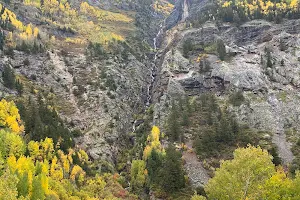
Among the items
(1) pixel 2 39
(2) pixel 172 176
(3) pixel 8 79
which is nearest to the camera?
(2) pixel 172 176

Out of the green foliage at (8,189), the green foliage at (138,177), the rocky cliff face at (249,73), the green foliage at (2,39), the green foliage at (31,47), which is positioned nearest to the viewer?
the green foliage at (8,189)

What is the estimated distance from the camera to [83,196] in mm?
60312

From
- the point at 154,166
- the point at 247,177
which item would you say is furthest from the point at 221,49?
the point at 247,177

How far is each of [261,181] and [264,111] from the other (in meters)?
59.0

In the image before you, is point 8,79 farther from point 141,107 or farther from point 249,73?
point 249,73

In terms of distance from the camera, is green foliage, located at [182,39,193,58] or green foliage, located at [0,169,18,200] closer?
green foliage, located at [0,169,18,200]

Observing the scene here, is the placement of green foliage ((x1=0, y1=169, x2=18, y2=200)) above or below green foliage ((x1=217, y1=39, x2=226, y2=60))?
below

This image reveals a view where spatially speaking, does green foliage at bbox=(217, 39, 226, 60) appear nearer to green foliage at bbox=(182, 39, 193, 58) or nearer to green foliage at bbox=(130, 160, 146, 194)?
green foliage at bbox=(182, 39, 193, 58)

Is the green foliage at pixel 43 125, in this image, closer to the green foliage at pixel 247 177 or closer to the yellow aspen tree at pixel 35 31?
the green foliage at pixel 247 177

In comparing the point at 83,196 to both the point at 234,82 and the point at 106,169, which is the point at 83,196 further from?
the point at 234,82

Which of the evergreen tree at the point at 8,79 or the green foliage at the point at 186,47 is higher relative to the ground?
the green foliage at the point at 186,47

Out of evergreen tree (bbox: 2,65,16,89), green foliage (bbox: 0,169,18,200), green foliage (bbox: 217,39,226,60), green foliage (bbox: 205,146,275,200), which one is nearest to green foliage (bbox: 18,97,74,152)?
evergreen tree (bbox: 2,65,16,89)

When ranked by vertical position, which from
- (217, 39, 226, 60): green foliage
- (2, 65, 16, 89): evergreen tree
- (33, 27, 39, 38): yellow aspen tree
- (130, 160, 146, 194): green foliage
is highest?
(217, 39, 226, 60): green foliage

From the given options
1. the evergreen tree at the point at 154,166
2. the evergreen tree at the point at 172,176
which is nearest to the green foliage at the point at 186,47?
the evergreen tree at the point at 154,166
